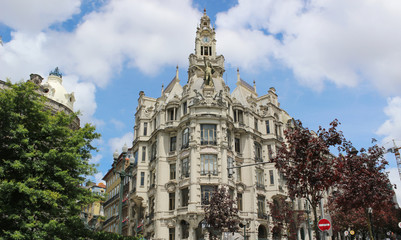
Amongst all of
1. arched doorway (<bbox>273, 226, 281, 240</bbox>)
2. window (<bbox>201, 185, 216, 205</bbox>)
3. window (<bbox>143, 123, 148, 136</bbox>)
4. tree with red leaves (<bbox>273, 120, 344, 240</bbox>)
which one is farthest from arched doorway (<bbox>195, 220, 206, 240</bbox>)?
tree with red leaves (<bbox>273, 120, 344, 240</bbox>)

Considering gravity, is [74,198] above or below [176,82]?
below

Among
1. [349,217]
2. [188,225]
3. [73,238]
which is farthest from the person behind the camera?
[349,217]

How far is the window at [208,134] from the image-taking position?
43688 mm

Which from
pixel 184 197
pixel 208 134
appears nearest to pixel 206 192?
pixel 184 197

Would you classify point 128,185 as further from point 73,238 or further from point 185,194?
point 73,238

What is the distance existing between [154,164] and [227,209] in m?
15.4

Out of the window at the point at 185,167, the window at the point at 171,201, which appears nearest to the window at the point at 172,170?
the window at the point at 185,167

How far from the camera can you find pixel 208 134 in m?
44.1

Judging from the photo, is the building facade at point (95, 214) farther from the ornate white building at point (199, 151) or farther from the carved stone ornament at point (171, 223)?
the carved stone ornament at point (171, 223)

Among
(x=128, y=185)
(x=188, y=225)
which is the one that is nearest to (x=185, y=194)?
(x=188, y=225)

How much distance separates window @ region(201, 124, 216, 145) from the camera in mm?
43688

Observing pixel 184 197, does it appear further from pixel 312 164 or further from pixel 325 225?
pixel 325 225

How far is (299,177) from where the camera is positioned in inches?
793

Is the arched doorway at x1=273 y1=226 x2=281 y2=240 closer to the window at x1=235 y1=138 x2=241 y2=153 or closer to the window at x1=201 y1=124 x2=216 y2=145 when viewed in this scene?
the window at x1=235 y1=138 x2=241 y2=153
